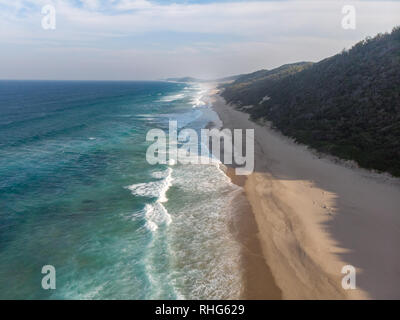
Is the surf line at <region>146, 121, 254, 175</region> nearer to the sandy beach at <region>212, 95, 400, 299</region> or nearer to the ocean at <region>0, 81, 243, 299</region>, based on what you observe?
the ocean at <region>0, 81, 243, 299</region>

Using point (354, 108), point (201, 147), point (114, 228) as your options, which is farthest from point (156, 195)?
point (354, 108)

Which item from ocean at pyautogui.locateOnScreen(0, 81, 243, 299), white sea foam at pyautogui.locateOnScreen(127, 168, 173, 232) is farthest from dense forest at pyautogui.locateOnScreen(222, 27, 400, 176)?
white sea foam at pyautogui.locateOnScreen(127, 168, 173, 232)

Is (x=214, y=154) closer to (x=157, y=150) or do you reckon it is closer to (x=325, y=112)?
(x=157, y=150)

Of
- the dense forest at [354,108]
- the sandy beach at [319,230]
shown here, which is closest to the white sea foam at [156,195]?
the sandy beach at [319,230]

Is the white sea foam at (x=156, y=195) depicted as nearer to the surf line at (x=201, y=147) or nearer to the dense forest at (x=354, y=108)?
the surf line at (x=201, y=147)
